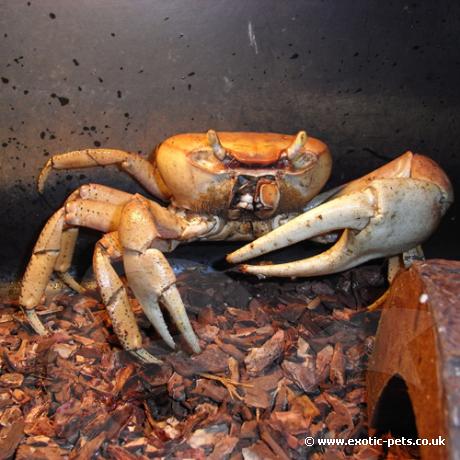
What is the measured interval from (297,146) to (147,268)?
0.96m

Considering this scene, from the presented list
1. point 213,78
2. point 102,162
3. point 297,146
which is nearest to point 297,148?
point 297,146

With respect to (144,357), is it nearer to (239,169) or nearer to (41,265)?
(41,265)

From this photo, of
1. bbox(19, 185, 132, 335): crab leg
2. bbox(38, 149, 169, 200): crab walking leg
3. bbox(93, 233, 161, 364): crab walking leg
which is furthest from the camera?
bbox(38, 149, 169, 200): crab walking leg

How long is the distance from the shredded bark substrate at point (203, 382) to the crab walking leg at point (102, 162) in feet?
2.40

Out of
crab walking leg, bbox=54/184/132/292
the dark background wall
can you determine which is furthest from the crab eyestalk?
crab walking leg, bbox=54/184/132/292

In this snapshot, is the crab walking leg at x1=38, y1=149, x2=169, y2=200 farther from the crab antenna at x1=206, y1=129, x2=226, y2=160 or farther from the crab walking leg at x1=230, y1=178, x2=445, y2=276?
the crab walking leg at x1=230, y1=178, x2=445, y2=276

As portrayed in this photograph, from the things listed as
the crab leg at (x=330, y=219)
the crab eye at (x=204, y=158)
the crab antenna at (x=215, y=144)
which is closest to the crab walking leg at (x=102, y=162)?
the crab eye at (x=204, y=158)

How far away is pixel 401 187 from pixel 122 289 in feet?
4.56

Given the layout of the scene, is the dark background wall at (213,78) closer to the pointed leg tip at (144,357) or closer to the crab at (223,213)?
the crab at (223,213)

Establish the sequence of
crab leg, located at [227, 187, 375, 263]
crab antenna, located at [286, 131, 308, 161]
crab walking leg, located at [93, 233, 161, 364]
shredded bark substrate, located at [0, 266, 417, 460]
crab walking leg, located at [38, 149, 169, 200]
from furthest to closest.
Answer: crab walking leg, located at [38, 149, 169, 200], crab antenna, located at [286, 131, 308, 161], crab walking leg, located at [93, 233, 161, 364], crab leg, located at [227, 187, 375, 263], shredded bark substrate, located at [0, 266, 417, 460]

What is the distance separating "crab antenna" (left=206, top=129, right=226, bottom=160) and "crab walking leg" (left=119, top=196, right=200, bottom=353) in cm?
45

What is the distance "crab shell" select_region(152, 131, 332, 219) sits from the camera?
2.37 meters

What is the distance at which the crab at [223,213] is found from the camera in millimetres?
2123

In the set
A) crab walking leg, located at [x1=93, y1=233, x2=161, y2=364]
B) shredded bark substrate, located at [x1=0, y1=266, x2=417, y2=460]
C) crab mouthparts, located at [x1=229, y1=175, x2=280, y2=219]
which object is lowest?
shredded bark substrate, located at [x1=0, y1=266, x2=417, y2=460]
